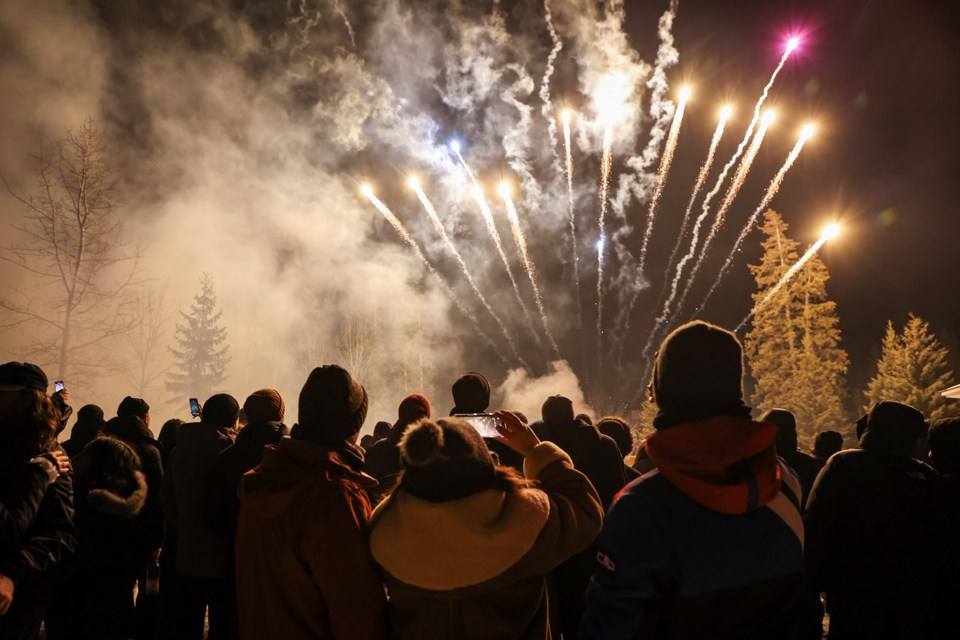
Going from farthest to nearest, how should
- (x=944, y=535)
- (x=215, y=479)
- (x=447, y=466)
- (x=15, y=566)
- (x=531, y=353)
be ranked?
(x=531, y=353), (x=215, y=479), (x=944, y=535), (x=15, y=566), (x=447, y=466)

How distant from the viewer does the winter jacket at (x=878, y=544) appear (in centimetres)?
323

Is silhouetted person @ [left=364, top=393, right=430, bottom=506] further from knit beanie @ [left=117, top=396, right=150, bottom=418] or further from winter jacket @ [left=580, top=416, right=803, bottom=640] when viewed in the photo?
knit beanie @ [left=117, top=396, right=150, bottom=418]

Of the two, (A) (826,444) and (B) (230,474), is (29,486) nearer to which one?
(B) (230,474)

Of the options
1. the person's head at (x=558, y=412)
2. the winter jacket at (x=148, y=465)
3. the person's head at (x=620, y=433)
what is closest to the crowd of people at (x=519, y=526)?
the winter jacket at (x=148, y=465)

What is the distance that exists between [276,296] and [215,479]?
37525 mm

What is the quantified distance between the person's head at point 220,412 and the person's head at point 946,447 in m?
5.27

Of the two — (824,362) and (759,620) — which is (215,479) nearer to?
(759,620)

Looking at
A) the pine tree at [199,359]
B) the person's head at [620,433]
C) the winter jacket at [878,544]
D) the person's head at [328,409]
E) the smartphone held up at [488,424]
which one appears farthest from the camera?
the pine tree at [199,359]

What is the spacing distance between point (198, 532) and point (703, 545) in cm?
403

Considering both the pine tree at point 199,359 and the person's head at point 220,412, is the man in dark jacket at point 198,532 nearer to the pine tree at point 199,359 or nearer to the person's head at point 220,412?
the person's head at point 220,412

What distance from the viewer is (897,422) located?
3.43m

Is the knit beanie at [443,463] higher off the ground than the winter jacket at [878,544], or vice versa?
the knit beanie at [443,463]

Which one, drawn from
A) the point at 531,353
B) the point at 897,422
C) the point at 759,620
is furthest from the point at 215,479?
the point at 531,353

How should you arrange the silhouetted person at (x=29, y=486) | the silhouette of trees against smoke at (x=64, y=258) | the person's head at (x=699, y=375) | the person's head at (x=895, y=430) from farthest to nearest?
the silhouette of trees against smoke at (x=64, y=258) → the person's head at (x=895, y=430) → the silhouetted person at (x=29, y=486) → the person's head at (x=699, y=375)
